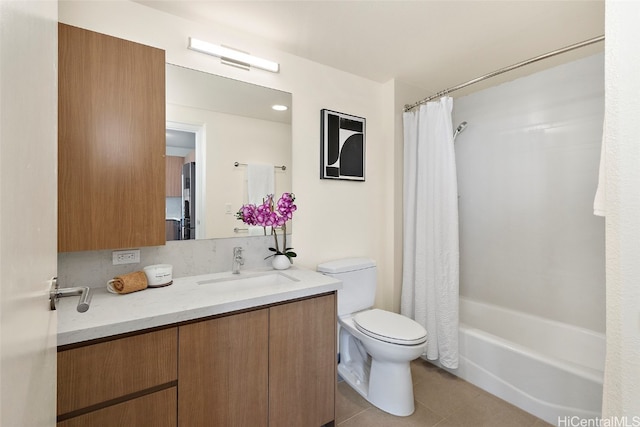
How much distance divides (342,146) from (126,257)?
1.67m

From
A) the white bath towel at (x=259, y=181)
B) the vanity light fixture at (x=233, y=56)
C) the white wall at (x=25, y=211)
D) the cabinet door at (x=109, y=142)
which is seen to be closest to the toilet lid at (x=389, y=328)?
the white bath towel at (x=259, y=181)

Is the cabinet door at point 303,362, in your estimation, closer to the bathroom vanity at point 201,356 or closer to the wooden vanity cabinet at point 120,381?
the bathroom vanity at point 201,356

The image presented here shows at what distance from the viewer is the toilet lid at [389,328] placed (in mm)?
1703

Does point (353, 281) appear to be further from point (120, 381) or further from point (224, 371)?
point (120, 381)

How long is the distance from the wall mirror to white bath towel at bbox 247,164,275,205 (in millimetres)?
20

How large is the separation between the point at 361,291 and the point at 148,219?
1.52 meters

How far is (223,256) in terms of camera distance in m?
1.83

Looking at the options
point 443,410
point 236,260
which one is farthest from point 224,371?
point 443,410

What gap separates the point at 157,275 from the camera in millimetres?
1467

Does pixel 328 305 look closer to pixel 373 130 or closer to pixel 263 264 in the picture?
pixel 263 264

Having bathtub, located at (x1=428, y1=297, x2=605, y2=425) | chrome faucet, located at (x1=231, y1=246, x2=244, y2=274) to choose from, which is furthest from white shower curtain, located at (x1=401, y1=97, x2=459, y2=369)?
chrome faucet, located at (x1=231, y1=246, x2=244, y2=274)

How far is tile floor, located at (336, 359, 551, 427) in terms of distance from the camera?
1.71 metres

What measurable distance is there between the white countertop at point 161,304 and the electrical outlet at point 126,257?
0.56 ft

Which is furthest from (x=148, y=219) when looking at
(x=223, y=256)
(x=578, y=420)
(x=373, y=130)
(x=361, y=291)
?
(x=578, y=420)
